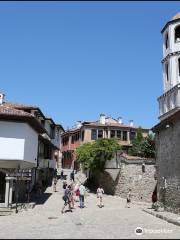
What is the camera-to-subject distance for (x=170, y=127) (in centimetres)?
2159

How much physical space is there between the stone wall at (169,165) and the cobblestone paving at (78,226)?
1.97 m

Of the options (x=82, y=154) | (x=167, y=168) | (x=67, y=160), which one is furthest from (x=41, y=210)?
(x=67, y=160)

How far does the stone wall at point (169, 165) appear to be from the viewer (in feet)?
66.4

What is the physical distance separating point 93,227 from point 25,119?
10.1 m

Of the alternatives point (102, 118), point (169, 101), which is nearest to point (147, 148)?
point (169, 101)

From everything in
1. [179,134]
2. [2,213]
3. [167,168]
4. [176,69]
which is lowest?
[2,213]

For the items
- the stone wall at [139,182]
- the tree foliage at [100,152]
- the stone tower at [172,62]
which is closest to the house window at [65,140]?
the tree foliage at [100,152]

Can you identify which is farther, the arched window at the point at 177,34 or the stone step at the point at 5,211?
the arched window at the point at 177,34

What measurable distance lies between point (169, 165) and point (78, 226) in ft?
27.4

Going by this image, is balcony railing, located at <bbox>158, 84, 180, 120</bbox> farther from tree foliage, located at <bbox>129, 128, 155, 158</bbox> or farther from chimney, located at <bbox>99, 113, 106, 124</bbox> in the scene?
chimney, located at <bbox>99, 113, 106, 124</bbox>

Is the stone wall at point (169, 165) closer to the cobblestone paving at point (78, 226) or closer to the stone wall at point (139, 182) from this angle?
the cobblestone paving at point (78, 226)

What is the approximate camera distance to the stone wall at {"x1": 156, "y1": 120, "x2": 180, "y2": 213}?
66.4 ft

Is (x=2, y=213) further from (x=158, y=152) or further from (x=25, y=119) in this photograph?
(x=158, y=152)

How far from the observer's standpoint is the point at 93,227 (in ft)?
51.1
